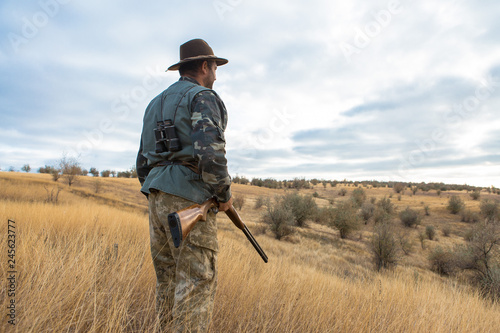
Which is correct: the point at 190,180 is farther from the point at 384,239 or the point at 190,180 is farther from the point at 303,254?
the point at 384,239

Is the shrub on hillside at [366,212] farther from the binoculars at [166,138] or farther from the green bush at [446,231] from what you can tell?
the binoculars at [166,138]

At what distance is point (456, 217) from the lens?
2494cm

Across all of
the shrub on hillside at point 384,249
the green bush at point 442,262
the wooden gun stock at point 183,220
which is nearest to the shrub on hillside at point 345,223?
the shrub on hillside at point 384,249

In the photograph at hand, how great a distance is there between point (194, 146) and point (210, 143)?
0.40 ft

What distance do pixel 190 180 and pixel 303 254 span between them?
424 inches

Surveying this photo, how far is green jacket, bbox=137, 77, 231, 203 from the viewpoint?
1803 mm

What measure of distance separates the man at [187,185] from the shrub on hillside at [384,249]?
39.3ft

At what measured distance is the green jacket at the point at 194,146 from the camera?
1.80 metres

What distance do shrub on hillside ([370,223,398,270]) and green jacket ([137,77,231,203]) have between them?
12189 millimetres

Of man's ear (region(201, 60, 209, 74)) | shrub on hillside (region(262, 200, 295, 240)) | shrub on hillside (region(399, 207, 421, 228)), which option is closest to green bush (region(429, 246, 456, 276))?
shrub on hillside (region(262, 200, 295, 240))

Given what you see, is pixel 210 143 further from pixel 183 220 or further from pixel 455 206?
pixel 455 206

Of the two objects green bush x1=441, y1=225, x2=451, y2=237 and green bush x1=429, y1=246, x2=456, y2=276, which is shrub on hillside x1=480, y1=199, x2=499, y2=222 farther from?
green bush x1=429, y1=246, x2=456, y2=276

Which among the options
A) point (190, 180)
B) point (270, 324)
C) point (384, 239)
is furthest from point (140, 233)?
point (384, 239)

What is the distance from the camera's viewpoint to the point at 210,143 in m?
1.80
